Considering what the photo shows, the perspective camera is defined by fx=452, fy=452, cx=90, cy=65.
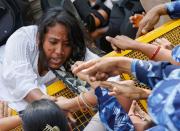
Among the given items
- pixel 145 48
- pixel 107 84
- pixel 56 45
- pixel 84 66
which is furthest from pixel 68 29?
pixel 107 84

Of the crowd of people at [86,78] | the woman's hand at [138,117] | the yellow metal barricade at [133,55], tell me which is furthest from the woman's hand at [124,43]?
the woman's hand at [138,117]

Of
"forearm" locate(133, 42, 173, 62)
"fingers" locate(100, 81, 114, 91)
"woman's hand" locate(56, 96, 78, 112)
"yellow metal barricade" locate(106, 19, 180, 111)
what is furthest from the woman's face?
"fingers" locate(100, 81, 114, 91)

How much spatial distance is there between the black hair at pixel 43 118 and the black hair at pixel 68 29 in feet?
2.56

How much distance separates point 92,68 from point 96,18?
1588 millimetres

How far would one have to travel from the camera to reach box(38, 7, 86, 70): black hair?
2.38 meters

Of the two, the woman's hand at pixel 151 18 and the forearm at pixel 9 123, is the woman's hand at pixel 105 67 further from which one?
the woman's hand at pixel 151 18

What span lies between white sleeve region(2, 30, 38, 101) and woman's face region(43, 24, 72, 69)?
0.35ft

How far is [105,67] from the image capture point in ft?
5.65

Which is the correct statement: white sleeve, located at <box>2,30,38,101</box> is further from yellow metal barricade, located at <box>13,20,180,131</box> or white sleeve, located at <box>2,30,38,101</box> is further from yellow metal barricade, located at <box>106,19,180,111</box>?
yellow metal barricade, located at <box>106,19,180,111</box>

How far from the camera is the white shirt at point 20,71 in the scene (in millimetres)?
2277

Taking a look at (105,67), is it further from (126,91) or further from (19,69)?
(19,69)

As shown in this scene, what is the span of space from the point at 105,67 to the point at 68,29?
0.70 metres

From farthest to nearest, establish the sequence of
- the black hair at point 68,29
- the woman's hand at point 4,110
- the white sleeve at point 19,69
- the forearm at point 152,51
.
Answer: the black hair at point 68,29, the white sleeve at point 19,69, the woman's hand at point 4,110, the forearm at point 152,51

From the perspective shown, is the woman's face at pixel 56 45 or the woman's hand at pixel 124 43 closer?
the woman's hand at pixel 124 43
